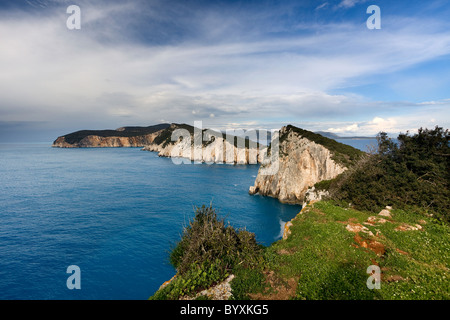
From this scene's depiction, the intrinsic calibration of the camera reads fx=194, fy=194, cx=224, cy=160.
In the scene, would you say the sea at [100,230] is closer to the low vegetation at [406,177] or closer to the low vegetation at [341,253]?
the low vegetation at [341,253]

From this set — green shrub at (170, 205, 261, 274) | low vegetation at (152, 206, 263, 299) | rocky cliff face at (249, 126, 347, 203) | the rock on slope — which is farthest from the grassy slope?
rocky cliff face at (249, 126, 347, 203)

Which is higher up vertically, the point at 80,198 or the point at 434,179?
the point at 434,179

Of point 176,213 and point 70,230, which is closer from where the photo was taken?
point 70,230

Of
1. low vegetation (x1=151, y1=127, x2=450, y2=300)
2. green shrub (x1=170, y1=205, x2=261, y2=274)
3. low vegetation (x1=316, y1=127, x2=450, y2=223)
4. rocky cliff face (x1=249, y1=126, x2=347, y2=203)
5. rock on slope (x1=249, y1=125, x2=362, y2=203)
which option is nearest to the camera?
low vegetation (x1=151, y1=127, x2=450, y2=300)

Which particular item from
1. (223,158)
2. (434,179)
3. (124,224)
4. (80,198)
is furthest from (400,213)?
(223,158)

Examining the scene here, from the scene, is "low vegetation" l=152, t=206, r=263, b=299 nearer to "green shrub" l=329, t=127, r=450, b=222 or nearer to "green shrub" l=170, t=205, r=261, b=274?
"green shrub" l=170, t=205, r=261, b=274
